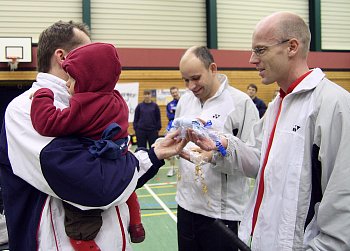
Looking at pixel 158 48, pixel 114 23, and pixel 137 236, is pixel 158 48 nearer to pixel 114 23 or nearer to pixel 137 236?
pixel 114 23

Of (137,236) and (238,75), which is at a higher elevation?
(238,75)

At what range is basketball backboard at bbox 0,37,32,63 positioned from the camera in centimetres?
1083

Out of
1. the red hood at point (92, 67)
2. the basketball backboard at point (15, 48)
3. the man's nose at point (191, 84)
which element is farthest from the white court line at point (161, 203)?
the basketball backboard at point (15, 48)

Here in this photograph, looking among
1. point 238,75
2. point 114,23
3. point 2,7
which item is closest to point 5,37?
point 2,7

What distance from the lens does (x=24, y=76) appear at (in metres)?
11.4

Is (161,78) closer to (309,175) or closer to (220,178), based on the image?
(220,178)

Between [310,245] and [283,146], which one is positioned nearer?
[310,245]

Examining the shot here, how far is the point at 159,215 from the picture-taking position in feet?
17.4

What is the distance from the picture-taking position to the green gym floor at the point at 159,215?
164 inches

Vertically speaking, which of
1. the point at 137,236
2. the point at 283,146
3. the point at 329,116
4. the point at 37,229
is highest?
the point at 329,116

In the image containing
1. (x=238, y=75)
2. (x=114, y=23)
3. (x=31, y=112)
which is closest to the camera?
(x=31, y=112)

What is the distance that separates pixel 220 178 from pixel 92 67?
1.30 m

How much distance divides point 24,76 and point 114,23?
3.64 metres

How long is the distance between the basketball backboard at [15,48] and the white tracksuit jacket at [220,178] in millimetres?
9912
